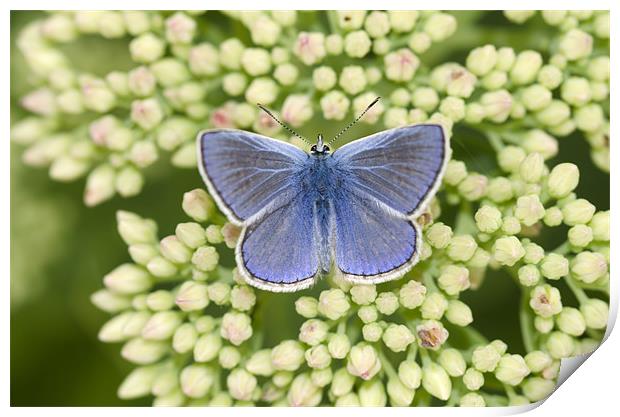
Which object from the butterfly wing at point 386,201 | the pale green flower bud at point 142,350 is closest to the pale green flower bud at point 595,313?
the butterfly wing at point 386,201

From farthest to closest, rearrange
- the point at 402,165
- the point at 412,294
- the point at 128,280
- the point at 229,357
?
1. the point at 128,280
2. the point at 229,357
3. the point at 412,294
4. the point at 402,165

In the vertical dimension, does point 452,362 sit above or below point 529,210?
below

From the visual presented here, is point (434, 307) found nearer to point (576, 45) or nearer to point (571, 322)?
point (571, 322)

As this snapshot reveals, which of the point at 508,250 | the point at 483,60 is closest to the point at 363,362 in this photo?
the point at 508,250

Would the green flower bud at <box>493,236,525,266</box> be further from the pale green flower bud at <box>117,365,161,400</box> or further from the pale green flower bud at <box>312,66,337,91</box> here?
the pale green flower bud at <box>117,365,161,400</box>

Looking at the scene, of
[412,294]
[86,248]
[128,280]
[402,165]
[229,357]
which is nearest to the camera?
[402,165]

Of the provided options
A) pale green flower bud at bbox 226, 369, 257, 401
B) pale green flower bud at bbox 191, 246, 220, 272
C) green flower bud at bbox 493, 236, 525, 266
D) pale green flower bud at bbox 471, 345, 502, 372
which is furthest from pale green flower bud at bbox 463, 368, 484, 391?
pale green flower bud at bbox 191, 246, 220, 272
